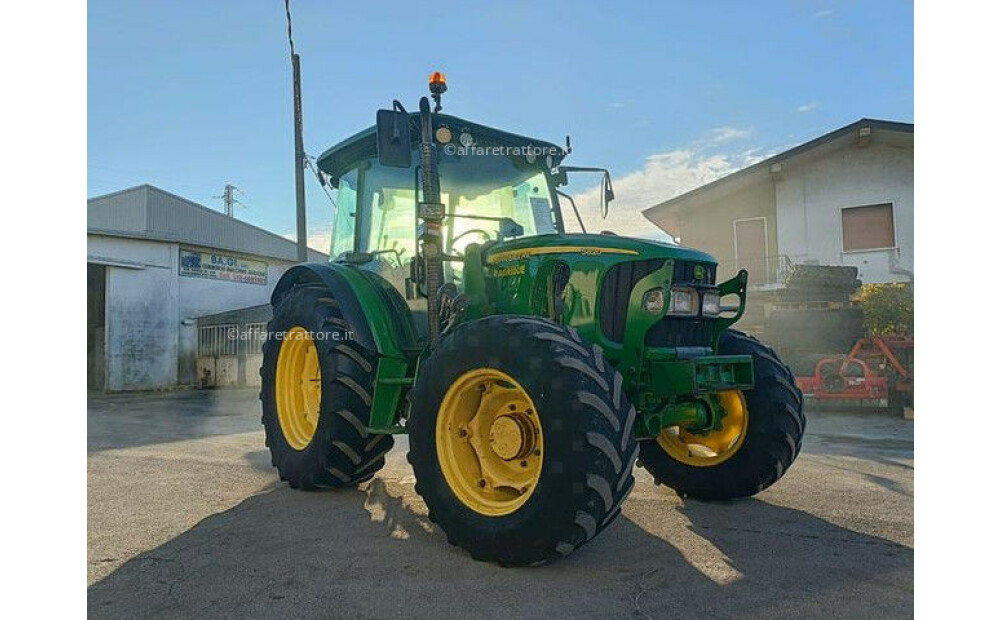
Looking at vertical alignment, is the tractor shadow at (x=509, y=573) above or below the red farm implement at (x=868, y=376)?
below

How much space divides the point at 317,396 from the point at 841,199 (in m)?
11.6

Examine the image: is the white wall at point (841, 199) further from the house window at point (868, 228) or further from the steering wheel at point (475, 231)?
the steering wheel at point (475, 231)

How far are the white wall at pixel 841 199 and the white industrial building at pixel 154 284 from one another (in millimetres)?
11787

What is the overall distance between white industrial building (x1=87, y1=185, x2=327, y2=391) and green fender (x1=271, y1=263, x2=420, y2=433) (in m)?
12.5

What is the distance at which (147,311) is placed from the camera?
15992 millimetres

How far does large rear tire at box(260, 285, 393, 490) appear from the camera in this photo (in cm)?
442

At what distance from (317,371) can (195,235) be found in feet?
50.3

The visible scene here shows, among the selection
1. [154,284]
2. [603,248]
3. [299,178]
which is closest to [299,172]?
[299,178]

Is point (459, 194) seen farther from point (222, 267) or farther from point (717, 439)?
point (222, 267)

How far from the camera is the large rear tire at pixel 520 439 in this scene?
2873 mm

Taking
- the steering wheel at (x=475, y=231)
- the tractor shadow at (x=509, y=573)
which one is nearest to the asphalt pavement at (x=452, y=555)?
the tractor shadow at (x=509, y=573)

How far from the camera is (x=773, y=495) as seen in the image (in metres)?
4.52

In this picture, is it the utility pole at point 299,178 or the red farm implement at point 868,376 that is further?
the utility pole at point 299,178

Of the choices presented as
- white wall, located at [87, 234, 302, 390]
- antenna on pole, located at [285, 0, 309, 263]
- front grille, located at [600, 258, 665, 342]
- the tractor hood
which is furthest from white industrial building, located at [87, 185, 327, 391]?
front grille, located at [600, 258, 665, 342]
